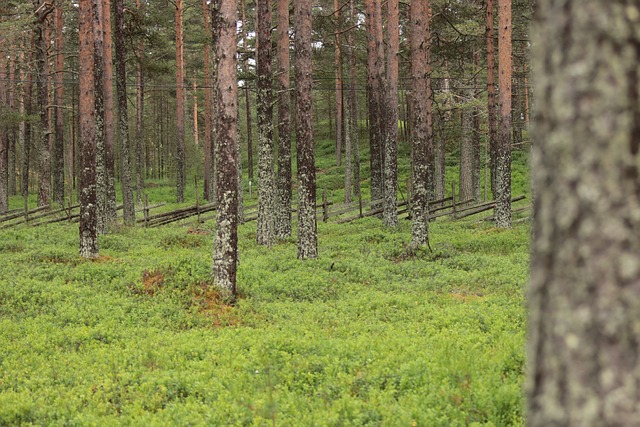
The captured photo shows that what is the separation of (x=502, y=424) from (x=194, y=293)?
7.66 metres

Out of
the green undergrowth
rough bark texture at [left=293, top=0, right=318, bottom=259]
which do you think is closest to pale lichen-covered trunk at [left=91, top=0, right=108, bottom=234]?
the green undergrowth

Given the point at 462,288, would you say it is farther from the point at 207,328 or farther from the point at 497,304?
the point at 207,328

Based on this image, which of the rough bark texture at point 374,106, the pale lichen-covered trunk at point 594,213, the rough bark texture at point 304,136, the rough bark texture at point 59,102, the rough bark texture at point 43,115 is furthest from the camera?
the rough bark texture at point 59,102

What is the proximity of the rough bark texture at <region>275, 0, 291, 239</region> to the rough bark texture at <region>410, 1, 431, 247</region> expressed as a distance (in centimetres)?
415

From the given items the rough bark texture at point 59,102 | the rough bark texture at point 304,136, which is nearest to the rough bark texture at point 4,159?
the rough bark texture at point 59,102

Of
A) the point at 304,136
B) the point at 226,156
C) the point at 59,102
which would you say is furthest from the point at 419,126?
the point at 59,102

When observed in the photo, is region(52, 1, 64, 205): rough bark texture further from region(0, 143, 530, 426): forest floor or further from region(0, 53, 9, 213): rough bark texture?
region(0, 143, 530, 426): forest floor

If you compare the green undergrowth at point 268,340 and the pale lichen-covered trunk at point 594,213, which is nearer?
the pale lichen-covered trunk at point 594,213

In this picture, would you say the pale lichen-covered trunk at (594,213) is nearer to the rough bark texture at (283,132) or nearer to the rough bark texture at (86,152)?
the rough bark texture at (86,152)

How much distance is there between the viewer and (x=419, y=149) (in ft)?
55.2

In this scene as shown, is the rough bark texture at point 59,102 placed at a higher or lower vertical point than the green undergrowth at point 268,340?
higher

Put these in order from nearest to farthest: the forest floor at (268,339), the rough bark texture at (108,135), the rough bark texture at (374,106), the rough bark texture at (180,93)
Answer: the forest floor at (268,339)
the rough bark texture at (108,135)
the rough bark texture at (374,106)
the rough bark texture at (180,93)

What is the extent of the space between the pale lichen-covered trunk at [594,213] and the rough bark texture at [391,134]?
19961 mm

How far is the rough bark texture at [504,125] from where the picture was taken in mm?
20578
